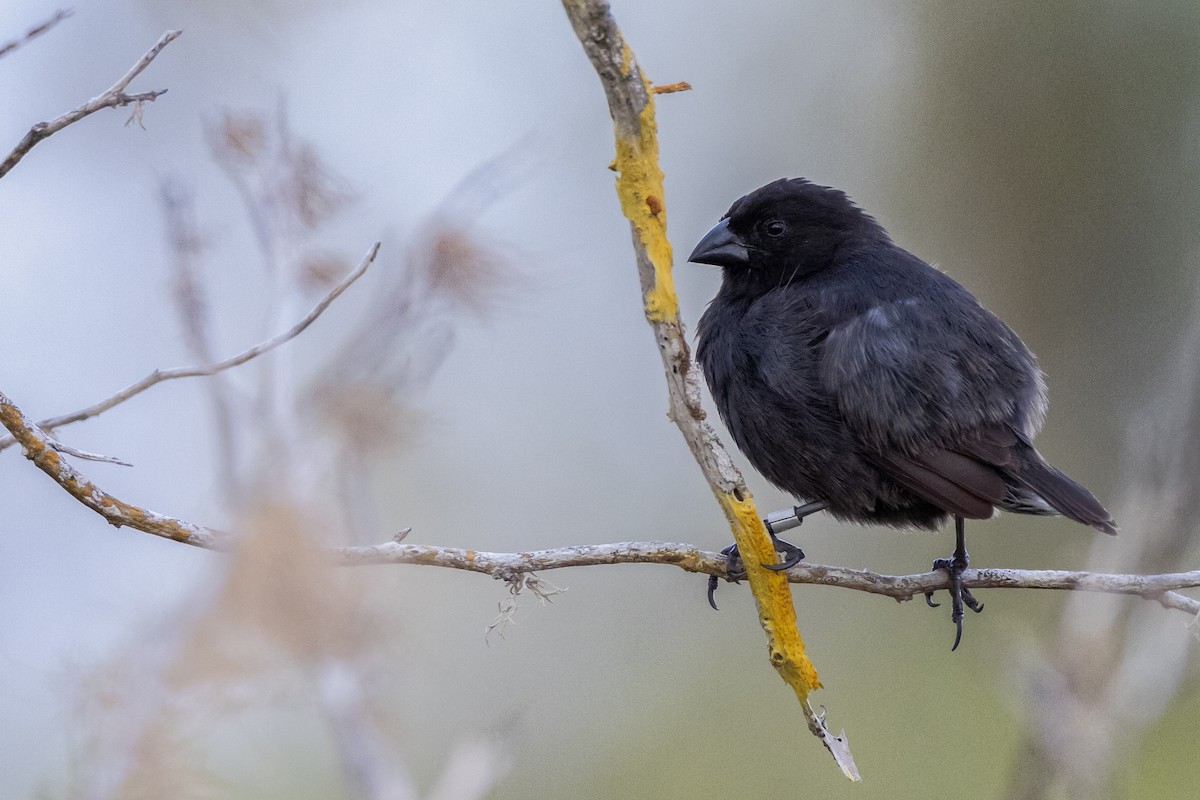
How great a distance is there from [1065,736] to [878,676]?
6213mm

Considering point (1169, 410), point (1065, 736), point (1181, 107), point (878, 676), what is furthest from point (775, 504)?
point (1065, 736)

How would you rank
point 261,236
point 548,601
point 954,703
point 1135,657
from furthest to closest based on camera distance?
point 954,703
point 548,601
point 1135,657
point 261,236

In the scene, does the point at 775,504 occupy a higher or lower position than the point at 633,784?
higher

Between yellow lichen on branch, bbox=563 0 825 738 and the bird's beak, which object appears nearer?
yellow lichen on branch, bbox=563 0 825 738

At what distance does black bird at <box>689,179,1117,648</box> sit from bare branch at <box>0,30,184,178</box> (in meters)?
1.98

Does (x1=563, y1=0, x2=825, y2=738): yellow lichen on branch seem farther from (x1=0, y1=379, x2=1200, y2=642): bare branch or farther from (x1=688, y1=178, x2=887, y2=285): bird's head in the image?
(x1=688, y1=178, x2=887, y2=285): bird's head

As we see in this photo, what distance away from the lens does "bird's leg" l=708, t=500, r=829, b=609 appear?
2.99 m

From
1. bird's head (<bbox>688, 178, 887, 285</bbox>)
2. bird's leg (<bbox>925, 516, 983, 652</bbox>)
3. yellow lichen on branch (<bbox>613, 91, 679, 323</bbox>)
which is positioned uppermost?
yellow lichen on branch (<bbox>613, 91, 679, 323</bbox>)

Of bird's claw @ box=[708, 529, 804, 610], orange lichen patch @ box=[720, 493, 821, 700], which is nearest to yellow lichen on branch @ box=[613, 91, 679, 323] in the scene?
orange lichen patch @ box=[720, 493, 821, 700]

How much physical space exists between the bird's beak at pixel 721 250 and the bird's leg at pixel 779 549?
98 centimetres

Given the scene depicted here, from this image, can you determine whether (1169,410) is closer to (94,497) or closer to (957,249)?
(94,497)

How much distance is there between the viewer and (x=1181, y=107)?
311 inches

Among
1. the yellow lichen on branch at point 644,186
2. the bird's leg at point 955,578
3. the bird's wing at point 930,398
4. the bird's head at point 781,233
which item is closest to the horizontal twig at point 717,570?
the bird's leg at point 955,578

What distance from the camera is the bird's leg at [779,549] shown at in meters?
2.99
